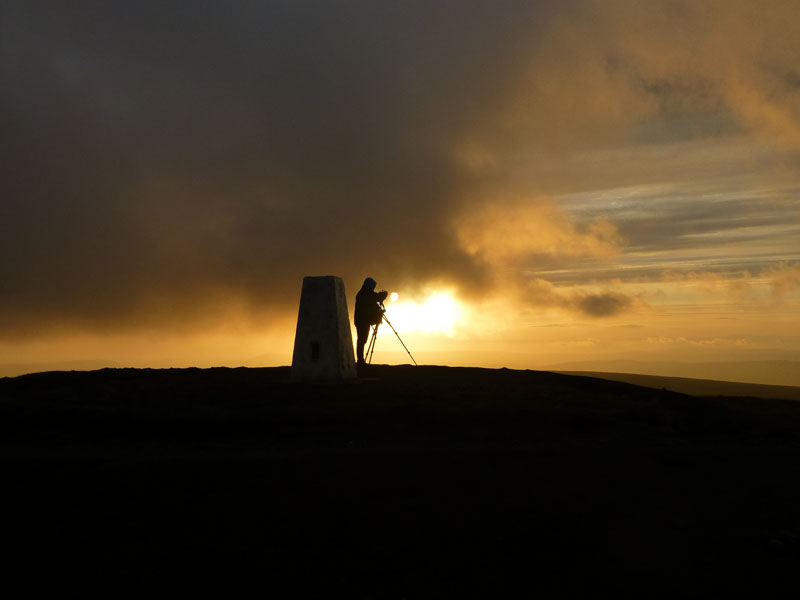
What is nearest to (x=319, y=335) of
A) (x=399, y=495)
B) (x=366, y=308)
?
(x=366, y=308)

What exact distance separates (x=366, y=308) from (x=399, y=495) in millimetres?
12609

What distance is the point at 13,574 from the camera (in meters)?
9.72

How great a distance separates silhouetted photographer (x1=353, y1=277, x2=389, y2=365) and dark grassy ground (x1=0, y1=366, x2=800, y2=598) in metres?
4.93

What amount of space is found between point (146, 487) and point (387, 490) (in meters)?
3.94

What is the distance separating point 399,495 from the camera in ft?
39.2

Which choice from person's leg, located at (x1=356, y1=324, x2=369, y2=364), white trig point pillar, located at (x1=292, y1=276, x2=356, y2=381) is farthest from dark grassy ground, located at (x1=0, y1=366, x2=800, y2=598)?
person's leg, located at (x1=356, y1=324, x2=369, y2=364)

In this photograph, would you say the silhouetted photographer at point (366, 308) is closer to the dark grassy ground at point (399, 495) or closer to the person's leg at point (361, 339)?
the person's leg at point (361, 339)

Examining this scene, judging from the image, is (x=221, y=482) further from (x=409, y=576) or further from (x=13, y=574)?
(x=409, y=576)

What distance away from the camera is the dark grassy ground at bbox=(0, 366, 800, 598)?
978cm

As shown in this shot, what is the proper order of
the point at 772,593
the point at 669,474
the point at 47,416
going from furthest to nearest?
the point at 47,416 → the point at 669,474 → the point at 772,593

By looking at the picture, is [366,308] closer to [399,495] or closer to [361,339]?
[361,339]

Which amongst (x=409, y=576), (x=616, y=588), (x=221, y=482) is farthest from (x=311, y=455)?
(x=616, y=588)

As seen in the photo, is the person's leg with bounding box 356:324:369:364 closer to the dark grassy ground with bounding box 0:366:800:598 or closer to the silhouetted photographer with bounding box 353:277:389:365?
the silhouetted photographer with bounding box 353:277:389:365

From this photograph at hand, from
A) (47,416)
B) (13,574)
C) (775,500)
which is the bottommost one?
(13,574)
